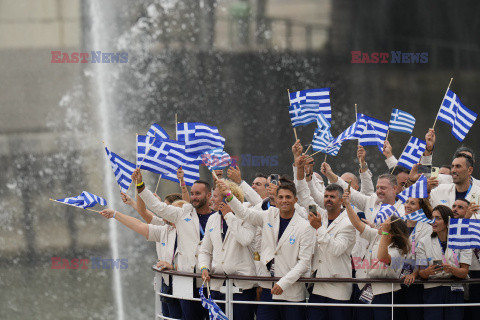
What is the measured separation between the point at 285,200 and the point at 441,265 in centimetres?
120

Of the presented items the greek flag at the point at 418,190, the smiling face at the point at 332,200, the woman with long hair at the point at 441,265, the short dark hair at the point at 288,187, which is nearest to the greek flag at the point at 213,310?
the short dark hair at the point at 288,187

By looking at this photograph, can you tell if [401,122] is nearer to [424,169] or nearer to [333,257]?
[424,169]

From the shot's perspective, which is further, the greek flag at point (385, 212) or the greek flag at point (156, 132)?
the greek flag at point (156, 132)

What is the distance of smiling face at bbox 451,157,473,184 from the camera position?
26.2ft

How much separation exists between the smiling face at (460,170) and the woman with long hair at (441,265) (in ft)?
2.59

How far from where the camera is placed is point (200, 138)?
857 cm

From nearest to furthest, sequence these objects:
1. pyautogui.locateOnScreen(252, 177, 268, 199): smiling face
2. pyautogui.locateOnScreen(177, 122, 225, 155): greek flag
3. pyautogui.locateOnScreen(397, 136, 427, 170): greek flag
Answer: pyautogui.locateOnScreen(177, 122, 225, 155): greek flag → pyautogui.locateOnScreen(397, 136, 427, 170): greek flag → pyautogui.locateOnScreen(252, 177, 268, 199): smiling face

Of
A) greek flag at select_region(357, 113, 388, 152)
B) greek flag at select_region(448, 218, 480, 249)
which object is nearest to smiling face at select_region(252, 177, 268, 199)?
greek flag at select_region(357, 113, 388, 152)

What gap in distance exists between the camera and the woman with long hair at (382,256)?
716cm
